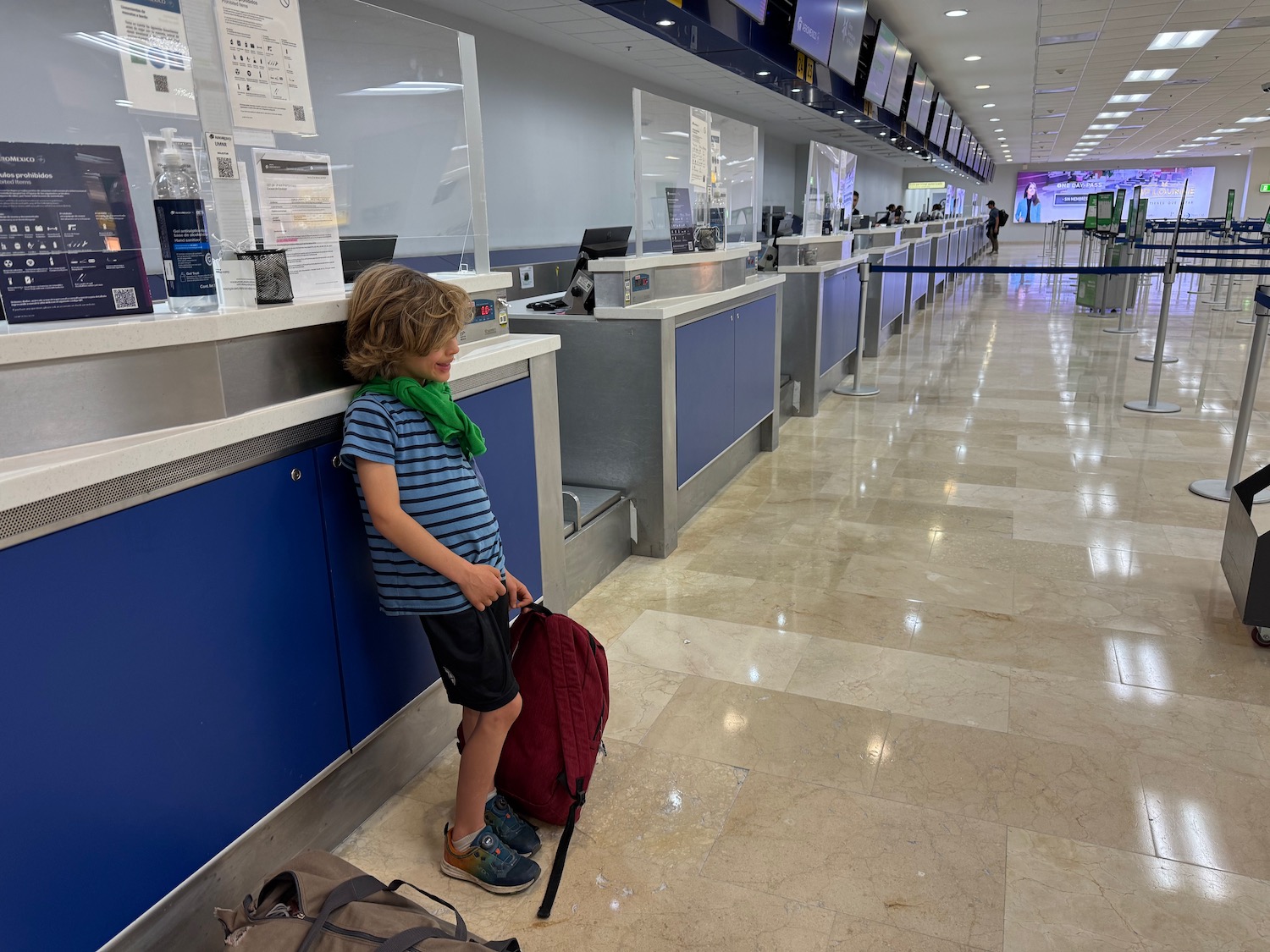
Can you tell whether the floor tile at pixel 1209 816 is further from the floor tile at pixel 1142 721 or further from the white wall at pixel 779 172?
the white wall at pixel 779 172

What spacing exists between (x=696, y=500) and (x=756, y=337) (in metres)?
1.13

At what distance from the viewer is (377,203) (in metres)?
2.22

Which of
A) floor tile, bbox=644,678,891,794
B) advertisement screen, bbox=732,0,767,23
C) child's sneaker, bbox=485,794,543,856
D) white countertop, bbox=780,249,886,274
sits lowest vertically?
floor tile, bbox=644,678,891,794

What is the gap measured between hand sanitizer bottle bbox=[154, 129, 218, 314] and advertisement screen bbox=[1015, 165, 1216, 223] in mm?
37916

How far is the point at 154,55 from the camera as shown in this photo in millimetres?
1528

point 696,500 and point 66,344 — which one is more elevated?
point 66,344

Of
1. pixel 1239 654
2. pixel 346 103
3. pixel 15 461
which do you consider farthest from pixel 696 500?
pixel 15 461

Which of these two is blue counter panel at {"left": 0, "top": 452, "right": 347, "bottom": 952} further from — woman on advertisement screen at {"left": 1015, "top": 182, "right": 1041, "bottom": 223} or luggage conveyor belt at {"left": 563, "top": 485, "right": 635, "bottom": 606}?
woman on advertisement screen at {"left": 1015, "top": 182, "right": 1041, "bottom": 223}

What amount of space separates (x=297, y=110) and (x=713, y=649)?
1.97m

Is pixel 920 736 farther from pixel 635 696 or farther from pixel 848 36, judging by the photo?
pixel 848 36

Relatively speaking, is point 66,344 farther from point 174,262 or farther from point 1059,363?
point 1059,363

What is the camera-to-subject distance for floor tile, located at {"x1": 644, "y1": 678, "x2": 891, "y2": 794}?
7.31 ft

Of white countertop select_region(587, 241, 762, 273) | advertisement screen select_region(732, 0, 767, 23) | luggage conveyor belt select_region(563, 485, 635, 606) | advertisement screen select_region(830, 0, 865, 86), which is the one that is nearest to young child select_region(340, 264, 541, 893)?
luggage conveyor belt select_region(563, 485, 635, 606)

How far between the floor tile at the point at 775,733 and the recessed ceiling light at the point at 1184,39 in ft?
33.3
